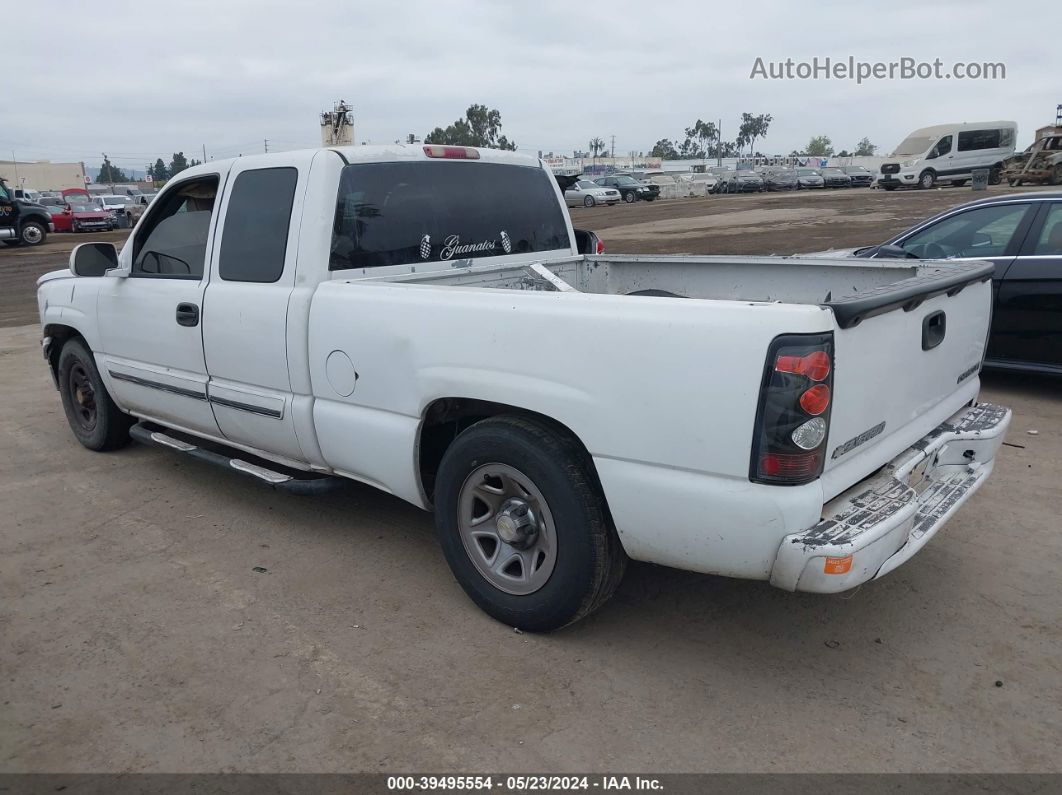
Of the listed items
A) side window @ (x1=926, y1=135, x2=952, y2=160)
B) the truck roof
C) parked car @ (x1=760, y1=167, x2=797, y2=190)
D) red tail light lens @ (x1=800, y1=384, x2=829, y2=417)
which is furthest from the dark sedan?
red tail light lens @ (x1=800, y1=384, x2=829, y2=417)

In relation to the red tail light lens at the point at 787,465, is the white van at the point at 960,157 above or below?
above

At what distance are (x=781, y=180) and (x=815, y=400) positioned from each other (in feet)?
153

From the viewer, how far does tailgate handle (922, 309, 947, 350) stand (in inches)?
121

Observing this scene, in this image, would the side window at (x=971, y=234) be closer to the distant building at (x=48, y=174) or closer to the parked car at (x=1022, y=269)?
the parked car at (x=1022, y=269)

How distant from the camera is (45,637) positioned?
11.2ft

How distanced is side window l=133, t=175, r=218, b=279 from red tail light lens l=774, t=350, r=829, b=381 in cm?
319

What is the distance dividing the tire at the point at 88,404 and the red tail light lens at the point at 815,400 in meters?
4.49

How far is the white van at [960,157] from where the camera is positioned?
114 feet

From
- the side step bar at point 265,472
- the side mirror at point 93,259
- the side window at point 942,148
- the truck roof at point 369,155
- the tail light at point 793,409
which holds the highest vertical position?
the side window at point 942,148

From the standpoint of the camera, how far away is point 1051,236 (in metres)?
6.07

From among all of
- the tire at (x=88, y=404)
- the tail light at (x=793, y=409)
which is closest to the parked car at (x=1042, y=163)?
the tire at (x=88, y=404)

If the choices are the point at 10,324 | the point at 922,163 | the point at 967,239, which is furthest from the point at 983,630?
the point at 922,163

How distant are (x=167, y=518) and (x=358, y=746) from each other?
241 centimetres

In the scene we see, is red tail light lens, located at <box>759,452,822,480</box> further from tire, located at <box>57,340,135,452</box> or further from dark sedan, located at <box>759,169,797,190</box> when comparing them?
dark sedan, located at <box>759,169,797,190</box>
